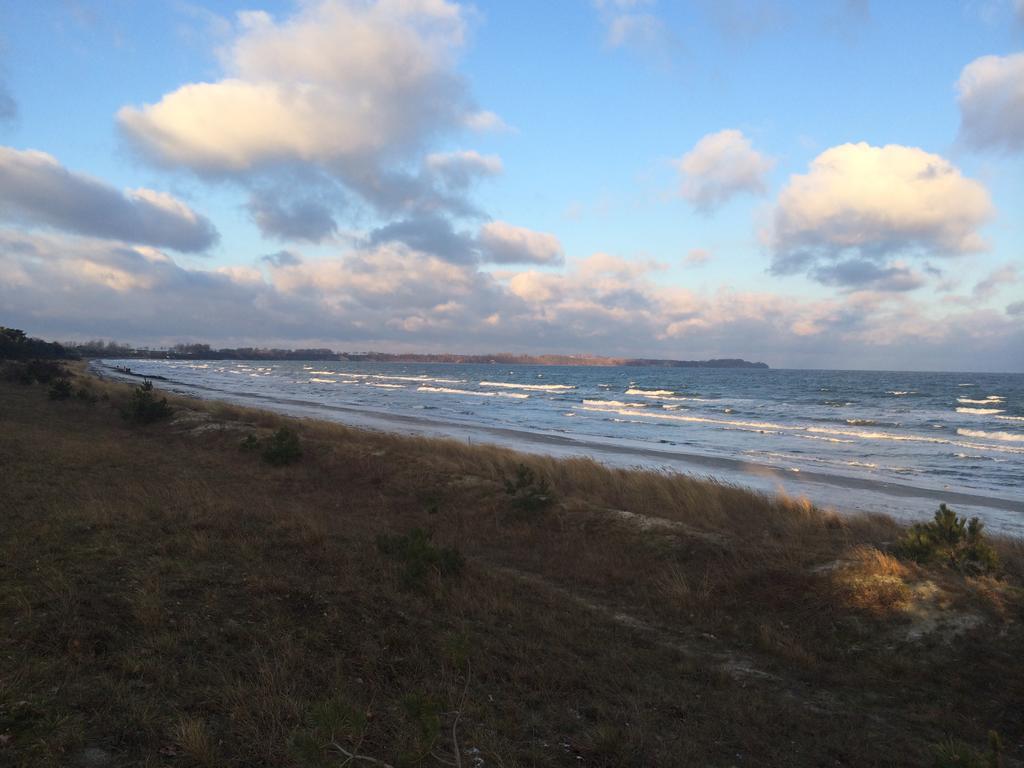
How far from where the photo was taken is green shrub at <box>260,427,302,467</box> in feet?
56.3

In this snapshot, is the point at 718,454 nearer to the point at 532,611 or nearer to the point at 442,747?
the point at 532,611

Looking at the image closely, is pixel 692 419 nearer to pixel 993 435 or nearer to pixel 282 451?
pixel 993 435

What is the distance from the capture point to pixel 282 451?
56.7 feet

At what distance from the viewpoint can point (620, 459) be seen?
89.4ft

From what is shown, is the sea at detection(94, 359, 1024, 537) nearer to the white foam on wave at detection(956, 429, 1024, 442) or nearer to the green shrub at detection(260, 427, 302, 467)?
the white foam on wave at detection(956, 429, 1024, 442)

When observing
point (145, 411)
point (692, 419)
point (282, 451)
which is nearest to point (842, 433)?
point (692, 419)

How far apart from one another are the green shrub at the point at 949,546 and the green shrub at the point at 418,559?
21.8 feet

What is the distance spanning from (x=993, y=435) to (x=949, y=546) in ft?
125

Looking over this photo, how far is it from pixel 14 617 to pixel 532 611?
4939 millimetres

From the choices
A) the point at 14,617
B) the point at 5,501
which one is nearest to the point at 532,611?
the point at 14,617

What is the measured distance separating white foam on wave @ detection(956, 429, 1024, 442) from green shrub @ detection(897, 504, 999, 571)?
116 ft

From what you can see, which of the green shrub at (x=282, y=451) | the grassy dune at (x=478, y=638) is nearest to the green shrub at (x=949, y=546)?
the grassy dune at (x=478, y=638)

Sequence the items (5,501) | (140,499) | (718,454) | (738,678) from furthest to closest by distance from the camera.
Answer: (718,454) < (140,499) < (5,501) < (738,678)

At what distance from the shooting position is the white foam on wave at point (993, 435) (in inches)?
1482
